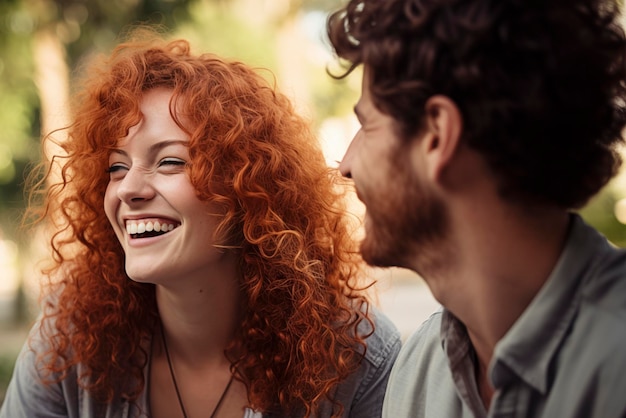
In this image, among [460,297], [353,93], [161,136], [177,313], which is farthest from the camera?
[353,93]

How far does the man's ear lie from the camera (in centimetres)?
155

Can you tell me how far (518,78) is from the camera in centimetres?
151

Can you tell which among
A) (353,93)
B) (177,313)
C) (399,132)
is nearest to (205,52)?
(177,313)

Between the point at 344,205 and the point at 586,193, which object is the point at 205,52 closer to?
the point at 344,205

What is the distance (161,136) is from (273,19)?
20.7ft

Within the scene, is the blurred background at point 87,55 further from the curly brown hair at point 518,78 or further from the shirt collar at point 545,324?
the shirt collar at point 545,324

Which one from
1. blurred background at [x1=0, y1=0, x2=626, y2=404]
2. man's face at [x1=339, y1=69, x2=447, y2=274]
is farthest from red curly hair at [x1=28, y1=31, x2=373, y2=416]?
blurred background at [x1=0, y1=0, x2=626, y2=404]

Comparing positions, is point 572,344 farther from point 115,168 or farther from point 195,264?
point 115,168

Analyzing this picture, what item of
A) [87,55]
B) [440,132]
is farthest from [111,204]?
[87,55]

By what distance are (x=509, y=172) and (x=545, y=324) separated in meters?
0.32

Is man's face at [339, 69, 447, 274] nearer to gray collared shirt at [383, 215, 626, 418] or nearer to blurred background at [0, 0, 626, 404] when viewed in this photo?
gray collared shirt at [383, 215, 626, 418]

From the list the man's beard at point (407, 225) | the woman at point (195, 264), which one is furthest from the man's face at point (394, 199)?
the woman at point (195, 264)

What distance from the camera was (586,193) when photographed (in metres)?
1.66

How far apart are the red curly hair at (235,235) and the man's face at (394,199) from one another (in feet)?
2.66
